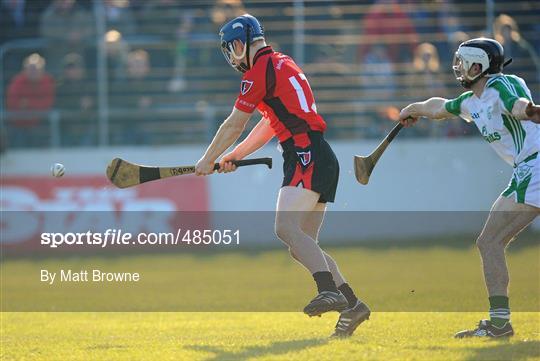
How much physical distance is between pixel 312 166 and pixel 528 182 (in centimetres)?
169

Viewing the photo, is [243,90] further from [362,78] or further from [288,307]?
[362,78]

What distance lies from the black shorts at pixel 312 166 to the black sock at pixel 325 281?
0.67 m

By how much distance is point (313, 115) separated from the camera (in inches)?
336

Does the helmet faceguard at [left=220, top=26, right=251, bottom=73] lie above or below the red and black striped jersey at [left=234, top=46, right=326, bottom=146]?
above

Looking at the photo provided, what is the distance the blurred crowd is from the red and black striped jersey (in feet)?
30.4

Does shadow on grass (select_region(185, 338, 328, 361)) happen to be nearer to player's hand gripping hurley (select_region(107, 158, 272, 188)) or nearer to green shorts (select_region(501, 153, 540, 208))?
player's hand gripping hurley (select_region(107, 158, 272, 188))

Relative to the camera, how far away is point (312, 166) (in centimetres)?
841

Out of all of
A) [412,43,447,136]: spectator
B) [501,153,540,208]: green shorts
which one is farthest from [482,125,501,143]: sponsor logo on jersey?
[412,43,447,136]: spectator

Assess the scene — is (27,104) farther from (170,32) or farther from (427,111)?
(427,111)

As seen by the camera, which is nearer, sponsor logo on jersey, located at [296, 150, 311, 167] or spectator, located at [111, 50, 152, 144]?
sponsor logo on jersey, located at [296, 150, 311, 167]

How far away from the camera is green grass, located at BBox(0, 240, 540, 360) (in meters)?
7.90

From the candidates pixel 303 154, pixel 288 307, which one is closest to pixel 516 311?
pixel 288 307

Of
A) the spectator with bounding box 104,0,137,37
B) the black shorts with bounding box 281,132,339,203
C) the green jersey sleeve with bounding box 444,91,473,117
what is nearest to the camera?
the black shorts with bounding box 281,132,339,203

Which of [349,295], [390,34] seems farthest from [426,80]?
[349,295]
